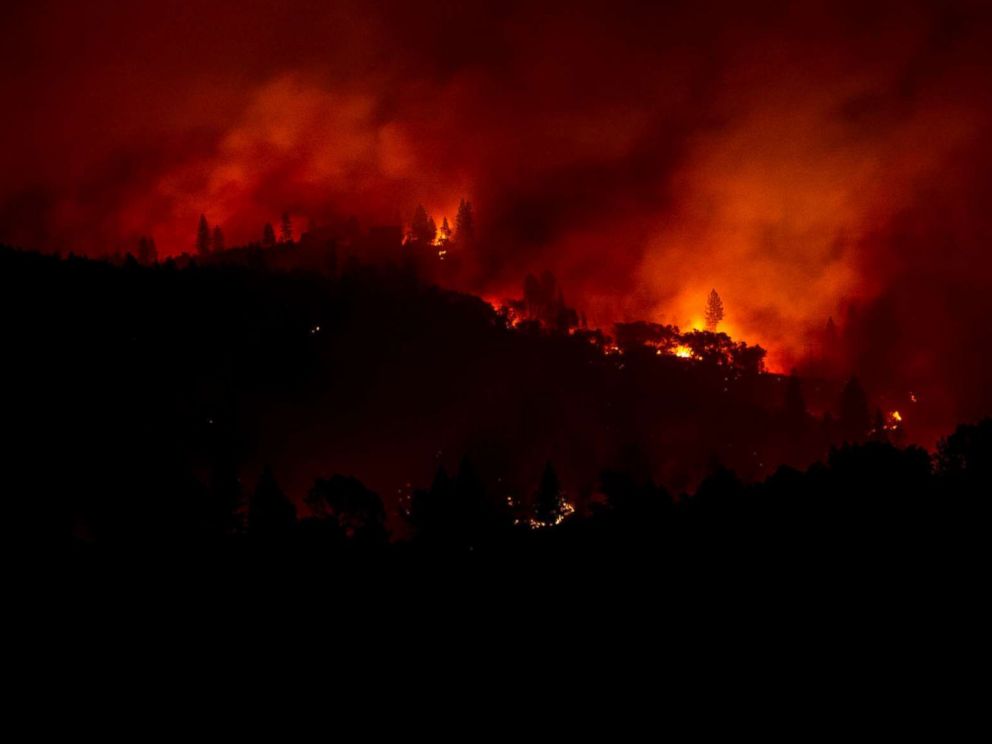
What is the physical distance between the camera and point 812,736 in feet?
100

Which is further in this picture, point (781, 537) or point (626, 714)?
point (781, 537)

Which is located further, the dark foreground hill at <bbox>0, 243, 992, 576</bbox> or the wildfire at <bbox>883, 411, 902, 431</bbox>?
the wildfire at <bbox>883, 411, 902, 431</bbox>

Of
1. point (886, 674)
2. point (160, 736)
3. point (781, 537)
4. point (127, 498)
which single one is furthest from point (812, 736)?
point (127, 498)

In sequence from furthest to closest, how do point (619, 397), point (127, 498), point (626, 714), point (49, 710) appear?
point (619, 397), point (127, 498), point (49, 710), point (626, 714)

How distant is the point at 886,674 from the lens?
34.1m

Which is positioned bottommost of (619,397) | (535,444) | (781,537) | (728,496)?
(781,537)

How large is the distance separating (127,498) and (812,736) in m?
64.1

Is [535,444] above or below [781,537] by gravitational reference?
above

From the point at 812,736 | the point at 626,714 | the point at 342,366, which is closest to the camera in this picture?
the point at 812,736

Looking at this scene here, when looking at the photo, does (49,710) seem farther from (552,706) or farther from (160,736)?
(552,706)

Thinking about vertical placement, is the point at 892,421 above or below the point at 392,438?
above

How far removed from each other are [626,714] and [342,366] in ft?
397

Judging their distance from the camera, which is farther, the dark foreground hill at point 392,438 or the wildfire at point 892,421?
the wildfire at point 892,421

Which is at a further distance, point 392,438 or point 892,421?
point 892,421
